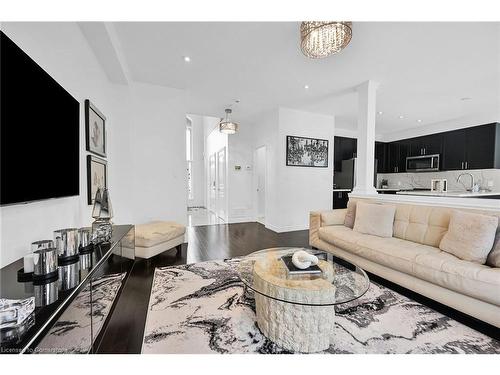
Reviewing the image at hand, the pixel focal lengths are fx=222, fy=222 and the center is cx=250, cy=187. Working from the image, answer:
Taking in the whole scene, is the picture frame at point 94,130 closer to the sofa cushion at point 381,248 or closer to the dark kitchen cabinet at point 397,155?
the sofa cushion at point 381,248

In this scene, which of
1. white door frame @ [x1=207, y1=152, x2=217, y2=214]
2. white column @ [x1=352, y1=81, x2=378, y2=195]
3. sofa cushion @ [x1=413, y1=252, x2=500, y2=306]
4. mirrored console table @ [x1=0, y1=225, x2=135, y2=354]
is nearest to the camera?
mirrored console table @ [x1=0, y1=225, x2=135, y2=354]

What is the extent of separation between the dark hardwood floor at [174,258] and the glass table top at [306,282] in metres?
0.91

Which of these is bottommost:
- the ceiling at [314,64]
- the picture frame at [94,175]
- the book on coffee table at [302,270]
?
the book on coffee table at [302,270]

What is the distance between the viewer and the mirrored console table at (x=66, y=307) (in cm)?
81

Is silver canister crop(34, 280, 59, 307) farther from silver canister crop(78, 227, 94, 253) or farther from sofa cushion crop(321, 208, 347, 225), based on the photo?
sofa cushion crop(321, 208, 347, 225)

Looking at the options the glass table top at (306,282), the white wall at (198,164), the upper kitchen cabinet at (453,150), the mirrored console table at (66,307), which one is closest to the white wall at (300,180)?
the upper kitchen cabinet at (453,150)

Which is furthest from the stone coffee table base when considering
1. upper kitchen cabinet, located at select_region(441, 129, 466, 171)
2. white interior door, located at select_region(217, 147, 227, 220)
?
upper kitchen cabinet, located at select_region(441, 129, 466, 171)

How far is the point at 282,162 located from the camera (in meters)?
4.90

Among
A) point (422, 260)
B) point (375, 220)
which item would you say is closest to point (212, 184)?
point (375, 220)

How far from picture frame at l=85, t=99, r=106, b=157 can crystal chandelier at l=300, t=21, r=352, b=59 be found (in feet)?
7.60

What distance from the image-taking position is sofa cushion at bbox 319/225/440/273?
2.05 m

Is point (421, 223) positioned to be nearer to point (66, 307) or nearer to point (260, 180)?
point (66, 307)
